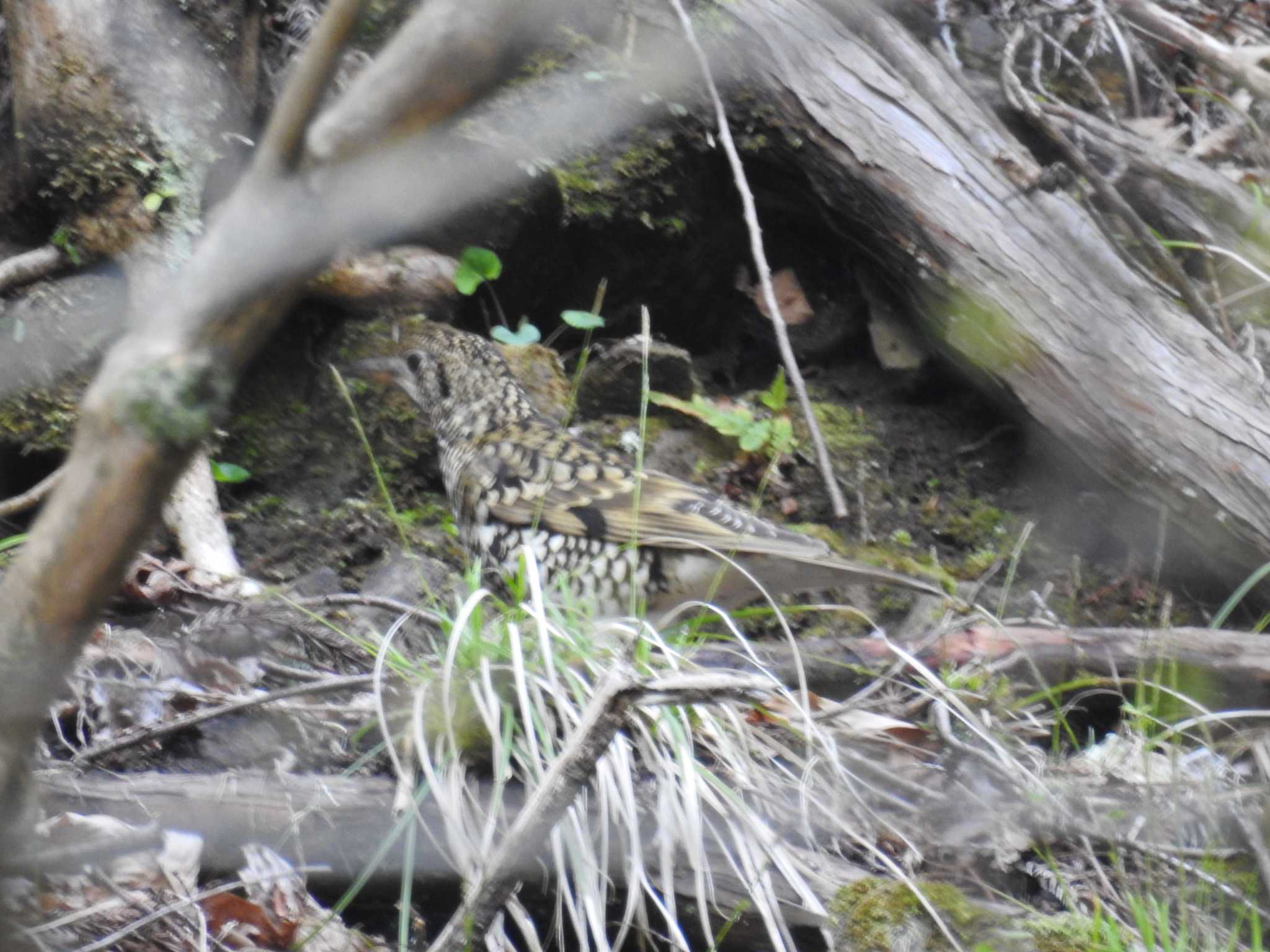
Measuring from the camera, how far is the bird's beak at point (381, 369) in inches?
183

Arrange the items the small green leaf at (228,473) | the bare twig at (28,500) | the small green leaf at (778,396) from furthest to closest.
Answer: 1. the small green leaf at (778,396)
2. the small green leaf at (228,473)
3. the bare twig at (28,500)

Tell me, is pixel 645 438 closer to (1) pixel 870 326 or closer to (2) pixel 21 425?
(1) pixel 870 326

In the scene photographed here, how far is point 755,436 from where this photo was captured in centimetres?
469

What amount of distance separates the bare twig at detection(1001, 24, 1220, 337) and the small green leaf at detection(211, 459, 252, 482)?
2938mm

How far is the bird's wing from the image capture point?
3.65 metres

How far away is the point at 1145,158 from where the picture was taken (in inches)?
199

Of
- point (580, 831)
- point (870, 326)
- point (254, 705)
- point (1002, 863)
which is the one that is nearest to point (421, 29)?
point (580, 831)

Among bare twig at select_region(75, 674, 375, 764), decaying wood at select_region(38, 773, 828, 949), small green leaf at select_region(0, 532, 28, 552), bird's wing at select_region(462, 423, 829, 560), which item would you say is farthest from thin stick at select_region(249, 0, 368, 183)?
small green leaf at select_region(0, 532, 28, 552)

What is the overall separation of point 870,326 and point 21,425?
2815 mm

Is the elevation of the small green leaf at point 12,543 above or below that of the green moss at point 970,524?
above

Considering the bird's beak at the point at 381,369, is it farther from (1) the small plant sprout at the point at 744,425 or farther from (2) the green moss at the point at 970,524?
(2) the green moss at the point at 970,524

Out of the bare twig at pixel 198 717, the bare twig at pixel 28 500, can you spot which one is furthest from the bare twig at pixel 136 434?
the bare twig at pixel 28 500

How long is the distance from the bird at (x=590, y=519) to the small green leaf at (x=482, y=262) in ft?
1.27

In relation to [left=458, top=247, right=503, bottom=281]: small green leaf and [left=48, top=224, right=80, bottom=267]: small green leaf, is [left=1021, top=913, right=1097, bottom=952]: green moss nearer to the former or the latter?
[left=458, top=247, right=503, bottom=281]: small green leaf
